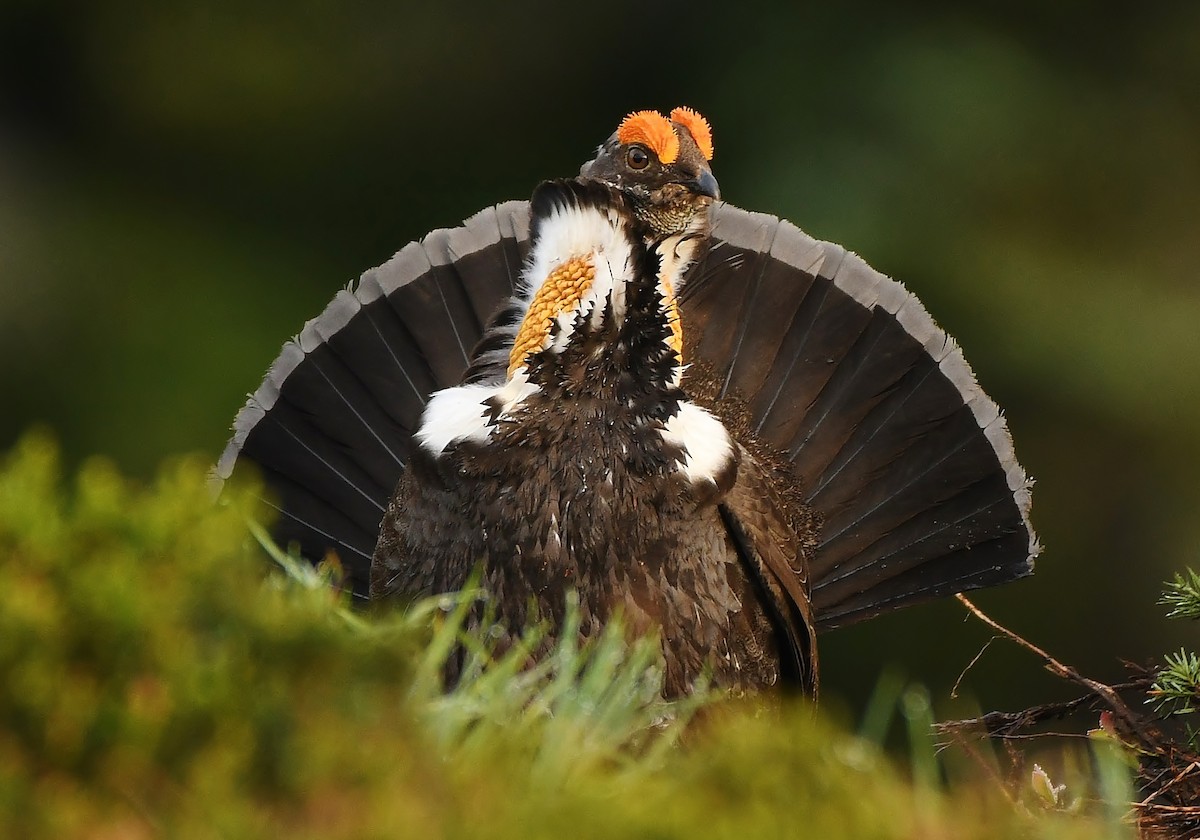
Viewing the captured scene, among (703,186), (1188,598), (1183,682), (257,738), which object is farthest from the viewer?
(703,186)

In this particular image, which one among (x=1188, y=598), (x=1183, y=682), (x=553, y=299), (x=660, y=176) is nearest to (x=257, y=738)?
(x=1183, y=682)

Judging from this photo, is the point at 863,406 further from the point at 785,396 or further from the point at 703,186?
the point at 703,186

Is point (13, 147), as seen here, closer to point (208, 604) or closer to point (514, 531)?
point (514, 531)

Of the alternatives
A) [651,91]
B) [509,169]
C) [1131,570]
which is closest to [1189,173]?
[1131,570]

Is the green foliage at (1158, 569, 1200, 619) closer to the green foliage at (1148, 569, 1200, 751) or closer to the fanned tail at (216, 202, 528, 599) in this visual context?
the green foliage at (1148, 569, 1200, 751)

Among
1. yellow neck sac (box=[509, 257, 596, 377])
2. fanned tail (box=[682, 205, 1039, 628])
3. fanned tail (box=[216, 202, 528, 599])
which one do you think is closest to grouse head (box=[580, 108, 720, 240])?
yellow neck sac (box=[509, 257, 596, 377])

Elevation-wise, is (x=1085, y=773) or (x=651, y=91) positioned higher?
(x=651, y=91)
